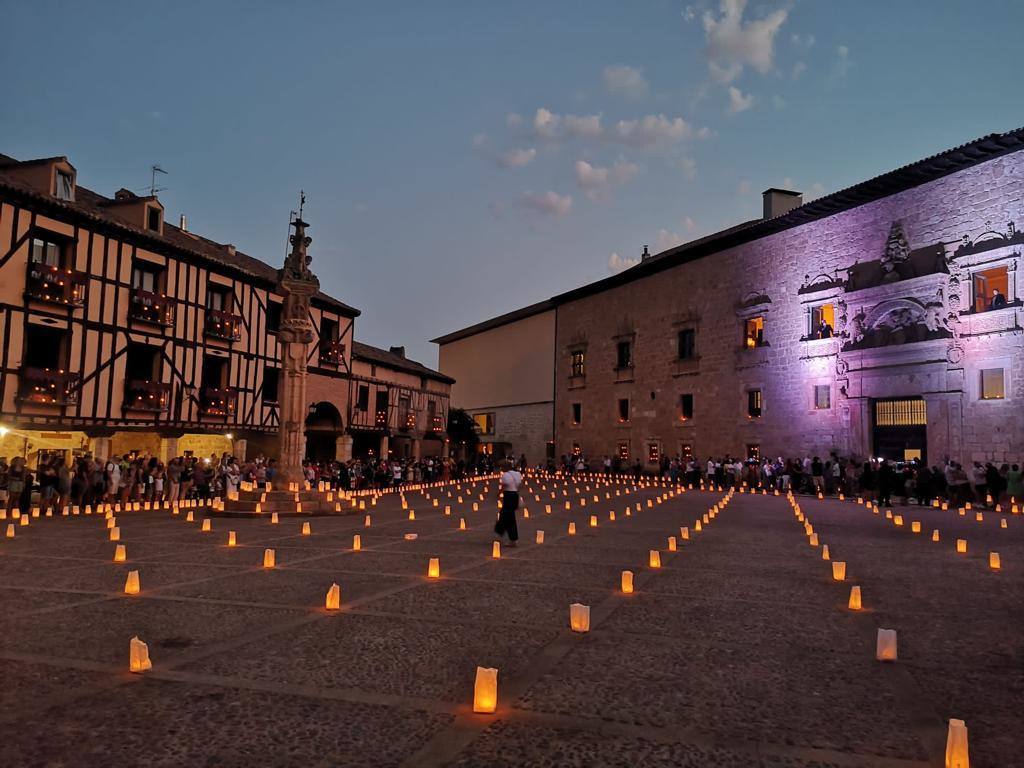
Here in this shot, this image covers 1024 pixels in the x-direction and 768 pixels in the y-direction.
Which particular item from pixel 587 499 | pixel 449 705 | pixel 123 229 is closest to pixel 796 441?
pixel 587 499

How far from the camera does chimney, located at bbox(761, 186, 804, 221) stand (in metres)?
38.5

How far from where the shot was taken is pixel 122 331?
77.4 ft

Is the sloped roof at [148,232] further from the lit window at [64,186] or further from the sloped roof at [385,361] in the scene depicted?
the sloped roof at [385,361]

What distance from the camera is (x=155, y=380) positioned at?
2492cm

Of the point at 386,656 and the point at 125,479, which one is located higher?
the point at 125,479

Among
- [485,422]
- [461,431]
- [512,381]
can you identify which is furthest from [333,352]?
[485,422]

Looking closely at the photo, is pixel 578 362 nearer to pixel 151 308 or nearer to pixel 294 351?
pixel 151 308

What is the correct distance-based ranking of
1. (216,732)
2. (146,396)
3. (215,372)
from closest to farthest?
(216,732)
(146,396)
(215,372)

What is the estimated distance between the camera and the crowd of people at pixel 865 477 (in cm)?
2348

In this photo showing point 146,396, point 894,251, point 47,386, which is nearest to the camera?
point 47,386

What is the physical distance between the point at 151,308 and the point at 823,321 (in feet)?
89.8

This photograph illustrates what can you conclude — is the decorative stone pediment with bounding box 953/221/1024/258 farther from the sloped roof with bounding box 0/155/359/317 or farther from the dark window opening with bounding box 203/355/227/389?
the dark window opening with bounding box 203/355/227/389

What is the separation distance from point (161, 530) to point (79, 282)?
11.3 meters

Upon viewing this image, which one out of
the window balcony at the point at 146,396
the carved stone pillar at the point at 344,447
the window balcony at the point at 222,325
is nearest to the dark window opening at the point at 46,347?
the window balcony at the point at 146,396
